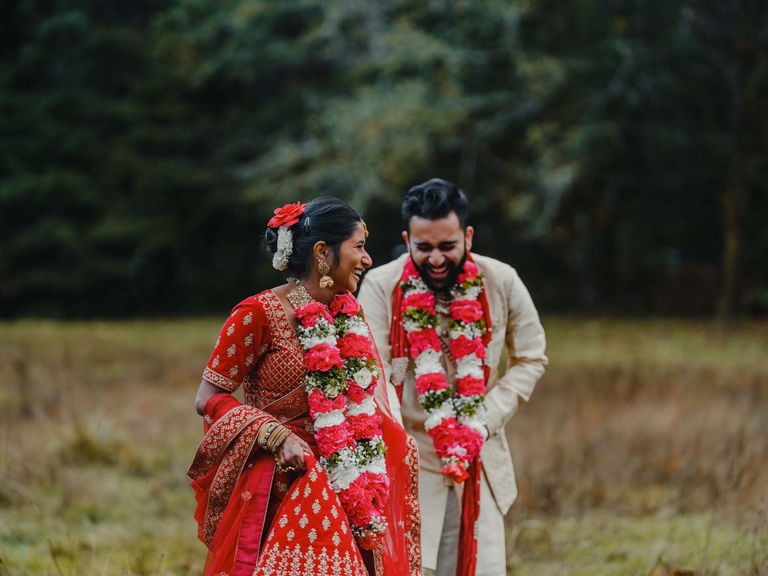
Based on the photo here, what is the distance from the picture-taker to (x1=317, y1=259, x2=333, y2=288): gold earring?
354cm

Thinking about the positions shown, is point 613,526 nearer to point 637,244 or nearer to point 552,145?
point 552,145

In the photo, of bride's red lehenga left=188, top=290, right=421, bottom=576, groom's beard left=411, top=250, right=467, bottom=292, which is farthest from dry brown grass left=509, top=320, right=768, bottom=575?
bride's red lehenga left=188, top=290, right=421, bottom=576

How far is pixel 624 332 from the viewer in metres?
17.7

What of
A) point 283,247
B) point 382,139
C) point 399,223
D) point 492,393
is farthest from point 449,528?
point 399,223

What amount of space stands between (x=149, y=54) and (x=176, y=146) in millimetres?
2760

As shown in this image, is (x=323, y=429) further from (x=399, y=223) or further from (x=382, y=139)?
(x=399, y=223)

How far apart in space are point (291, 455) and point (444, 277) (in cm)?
148

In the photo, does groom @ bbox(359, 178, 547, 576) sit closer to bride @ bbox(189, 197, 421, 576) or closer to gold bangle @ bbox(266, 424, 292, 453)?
bride @ bbox(189, 197, 421, 576)

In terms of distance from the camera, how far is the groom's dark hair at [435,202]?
4352 millimetres

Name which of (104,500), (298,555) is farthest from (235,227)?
(298,555)

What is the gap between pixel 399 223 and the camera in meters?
28.4

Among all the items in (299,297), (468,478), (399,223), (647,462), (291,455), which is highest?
(299,297)

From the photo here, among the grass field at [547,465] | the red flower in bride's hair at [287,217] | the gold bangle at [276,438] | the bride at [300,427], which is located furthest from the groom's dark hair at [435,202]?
the grass field at [547,465]

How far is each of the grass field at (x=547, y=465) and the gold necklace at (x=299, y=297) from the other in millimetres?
2033
